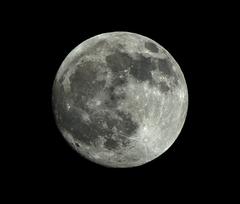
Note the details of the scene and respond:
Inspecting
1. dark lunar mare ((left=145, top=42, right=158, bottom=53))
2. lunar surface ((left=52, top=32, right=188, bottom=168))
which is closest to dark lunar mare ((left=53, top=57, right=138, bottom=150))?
lunar surface ((left=52, top=32, right=188, bottom=168))

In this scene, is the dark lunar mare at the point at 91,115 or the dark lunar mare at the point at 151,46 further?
the dark lunar mare at the point at 151,46

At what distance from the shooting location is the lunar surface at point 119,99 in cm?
507

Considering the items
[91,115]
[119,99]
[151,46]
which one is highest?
[151,46]

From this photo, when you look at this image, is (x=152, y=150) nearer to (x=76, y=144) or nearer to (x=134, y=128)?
(x=134, y=128)

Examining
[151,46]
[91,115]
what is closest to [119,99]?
[91,115]

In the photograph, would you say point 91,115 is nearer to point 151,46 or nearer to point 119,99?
point 119,99

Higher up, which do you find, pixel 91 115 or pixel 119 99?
pixel 119 99

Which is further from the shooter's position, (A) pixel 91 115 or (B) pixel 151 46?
(B) pixel 151 46

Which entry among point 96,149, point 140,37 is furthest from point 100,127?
point 140,37

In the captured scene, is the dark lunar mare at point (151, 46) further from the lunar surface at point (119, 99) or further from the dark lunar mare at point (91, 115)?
the dark lunar mare at point (91, 115)

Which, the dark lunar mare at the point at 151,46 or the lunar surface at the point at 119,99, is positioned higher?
the dark lunar mare at the point at 151,46

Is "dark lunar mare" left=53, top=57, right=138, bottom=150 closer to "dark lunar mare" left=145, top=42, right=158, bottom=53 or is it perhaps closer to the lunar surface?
the lunar surface

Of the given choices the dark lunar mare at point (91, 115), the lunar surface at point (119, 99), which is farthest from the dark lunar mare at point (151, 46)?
the dark lunar mare at point (91, 115)

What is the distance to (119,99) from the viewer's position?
5043 mm
